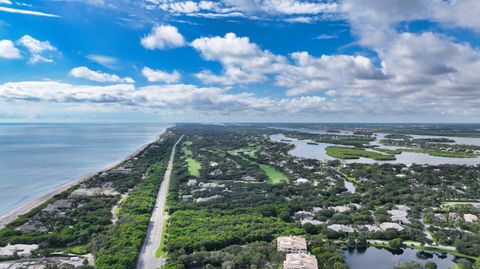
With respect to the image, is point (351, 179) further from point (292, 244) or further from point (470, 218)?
point (292, 244)

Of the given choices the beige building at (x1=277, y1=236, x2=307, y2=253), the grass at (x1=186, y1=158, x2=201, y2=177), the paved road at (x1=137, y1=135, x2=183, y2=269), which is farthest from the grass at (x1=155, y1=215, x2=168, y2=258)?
the grass at (x1=186, y1=158, x2=201, y2=177)

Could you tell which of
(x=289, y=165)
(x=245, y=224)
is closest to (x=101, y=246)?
(x=245, y=224)

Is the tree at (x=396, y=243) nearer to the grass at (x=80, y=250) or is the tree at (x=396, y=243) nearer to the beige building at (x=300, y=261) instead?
the beige building at (x=300, y=261)

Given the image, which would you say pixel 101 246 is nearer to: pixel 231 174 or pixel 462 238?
pixel 462 238

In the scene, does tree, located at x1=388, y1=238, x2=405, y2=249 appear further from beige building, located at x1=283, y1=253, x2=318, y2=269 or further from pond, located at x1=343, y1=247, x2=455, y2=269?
beige building, located at x1=283, y1=253, x2=318, y2=269

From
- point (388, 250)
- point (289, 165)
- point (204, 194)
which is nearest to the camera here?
point (388, 250)

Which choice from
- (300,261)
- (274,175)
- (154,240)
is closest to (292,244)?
(300,261)

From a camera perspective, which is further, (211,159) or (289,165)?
(211,159)
